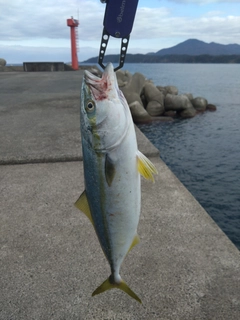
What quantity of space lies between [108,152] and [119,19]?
905 mm

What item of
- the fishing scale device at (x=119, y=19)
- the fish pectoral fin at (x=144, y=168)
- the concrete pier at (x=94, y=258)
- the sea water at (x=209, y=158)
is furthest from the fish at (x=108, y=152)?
the sea water at (x=209, y=158)

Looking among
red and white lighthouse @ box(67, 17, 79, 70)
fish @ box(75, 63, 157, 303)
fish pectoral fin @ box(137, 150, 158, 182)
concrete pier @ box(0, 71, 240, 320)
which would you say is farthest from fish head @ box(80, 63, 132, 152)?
red and white lighthouse @ box(67, 17, 79, 70)

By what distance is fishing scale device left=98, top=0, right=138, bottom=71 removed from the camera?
6.42ft

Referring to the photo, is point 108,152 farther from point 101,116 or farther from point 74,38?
point 74,38

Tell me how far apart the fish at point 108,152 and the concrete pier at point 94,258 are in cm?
127

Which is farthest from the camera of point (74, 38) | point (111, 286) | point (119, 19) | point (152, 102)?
point (74, 38)

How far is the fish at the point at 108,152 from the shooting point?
203 centimetres

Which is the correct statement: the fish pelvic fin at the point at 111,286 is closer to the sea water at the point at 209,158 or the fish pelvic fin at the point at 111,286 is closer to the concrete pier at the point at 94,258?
the concrete pier at the point at 94,258

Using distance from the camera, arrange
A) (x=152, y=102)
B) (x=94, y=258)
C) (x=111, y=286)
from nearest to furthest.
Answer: (x=111, y=286) → (x=94, y=258) → (x=152, y=102)

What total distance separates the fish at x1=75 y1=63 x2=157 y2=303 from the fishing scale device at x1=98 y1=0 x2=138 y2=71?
0.27 meters

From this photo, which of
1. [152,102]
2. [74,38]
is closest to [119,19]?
[152,102]

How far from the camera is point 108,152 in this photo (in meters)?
2.04

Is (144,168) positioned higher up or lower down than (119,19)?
lower down

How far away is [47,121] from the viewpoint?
892cm
